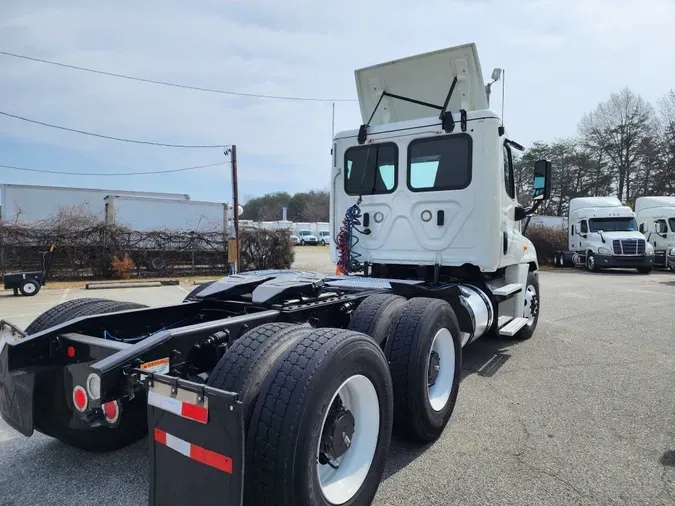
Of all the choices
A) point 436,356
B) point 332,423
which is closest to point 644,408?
point 436,356

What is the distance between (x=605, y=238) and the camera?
1995cm

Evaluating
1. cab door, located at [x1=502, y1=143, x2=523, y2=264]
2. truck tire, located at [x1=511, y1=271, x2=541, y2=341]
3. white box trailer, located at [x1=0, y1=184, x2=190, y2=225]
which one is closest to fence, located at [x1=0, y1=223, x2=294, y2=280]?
white box trailer, located at [x1=0, y1=184, x2=190, y2=225]

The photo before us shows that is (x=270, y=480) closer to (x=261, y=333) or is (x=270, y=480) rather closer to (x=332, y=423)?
(x=332, y=423)

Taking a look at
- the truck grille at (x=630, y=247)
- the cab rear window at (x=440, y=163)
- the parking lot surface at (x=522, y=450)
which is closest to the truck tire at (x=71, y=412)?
the parking lot surface at (x=522, y=450)

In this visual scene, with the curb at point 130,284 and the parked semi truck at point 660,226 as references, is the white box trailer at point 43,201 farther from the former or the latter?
the parked semi truck at point 660,226

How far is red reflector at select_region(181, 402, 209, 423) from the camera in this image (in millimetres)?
1793

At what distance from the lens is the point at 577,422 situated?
376 centimetres

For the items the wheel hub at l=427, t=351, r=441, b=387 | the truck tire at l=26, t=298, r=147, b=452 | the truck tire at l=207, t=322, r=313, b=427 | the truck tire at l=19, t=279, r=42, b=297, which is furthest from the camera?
the truck tire at l=19, t=279, r=42, b=297

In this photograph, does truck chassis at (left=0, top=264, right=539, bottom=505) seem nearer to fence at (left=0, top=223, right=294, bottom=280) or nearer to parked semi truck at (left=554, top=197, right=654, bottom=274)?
fence at (left=0, top=223, right=294, bottom=280)

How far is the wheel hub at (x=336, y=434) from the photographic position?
2.30 metres

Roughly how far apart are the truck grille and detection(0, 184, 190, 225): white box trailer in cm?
2124

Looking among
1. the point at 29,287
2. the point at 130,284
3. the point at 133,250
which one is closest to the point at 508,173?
the point at 29,287

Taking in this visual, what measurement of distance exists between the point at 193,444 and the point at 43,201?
2083 centimetres

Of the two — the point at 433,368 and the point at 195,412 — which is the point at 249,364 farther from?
the point at 433,368
